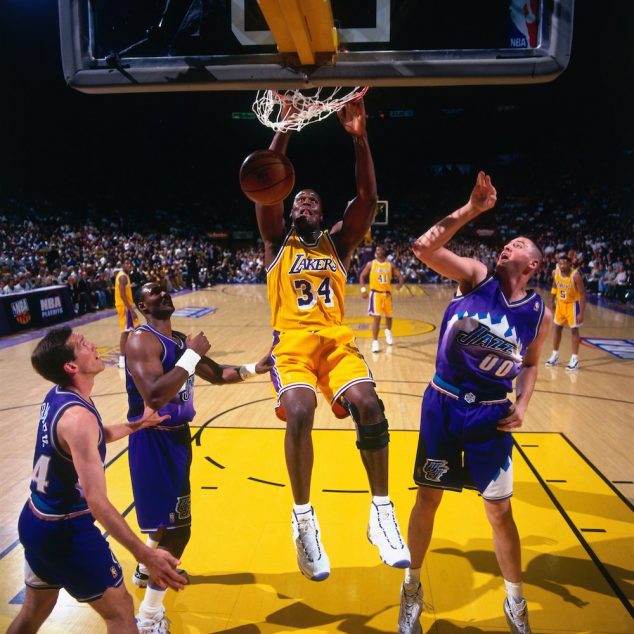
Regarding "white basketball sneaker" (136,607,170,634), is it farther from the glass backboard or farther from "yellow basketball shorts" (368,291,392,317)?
"yellow basketball shorts" (368,291,392,317)

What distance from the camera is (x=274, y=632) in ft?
9.98

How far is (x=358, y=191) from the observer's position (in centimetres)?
322

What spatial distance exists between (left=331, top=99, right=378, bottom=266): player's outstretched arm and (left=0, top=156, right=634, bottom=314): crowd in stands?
6647 mm

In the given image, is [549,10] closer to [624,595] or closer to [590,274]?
[624,595]

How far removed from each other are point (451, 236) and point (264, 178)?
1.05 metres

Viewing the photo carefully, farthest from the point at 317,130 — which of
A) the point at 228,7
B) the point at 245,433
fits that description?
the point at 228,7

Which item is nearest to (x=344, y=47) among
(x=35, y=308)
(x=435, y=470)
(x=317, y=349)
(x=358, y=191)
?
(x=358, y=191)

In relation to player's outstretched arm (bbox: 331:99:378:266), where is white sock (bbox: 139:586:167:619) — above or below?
below

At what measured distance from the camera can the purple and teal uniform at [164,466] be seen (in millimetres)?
3115

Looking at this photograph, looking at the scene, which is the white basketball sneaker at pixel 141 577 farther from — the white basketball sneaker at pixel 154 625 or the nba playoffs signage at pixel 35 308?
the nba playoffs signage at pixel 35 308

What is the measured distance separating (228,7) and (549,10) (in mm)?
1666

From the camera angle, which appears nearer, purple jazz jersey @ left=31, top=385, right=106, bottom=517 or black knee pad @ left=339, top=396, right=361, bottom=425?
purple jazz jersey @ left=31, top=385, right=106, bottom=517

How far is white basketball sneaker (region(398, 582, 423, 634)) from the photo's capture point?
2.95 m

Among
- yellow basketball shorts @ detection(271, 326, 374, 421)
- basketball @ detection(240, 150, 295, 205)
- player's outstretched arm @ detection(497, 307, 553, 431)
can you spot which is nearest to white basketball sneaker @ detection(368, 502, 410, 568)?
yellow basketball shorts @ detection(271, 326, 374, 421)
